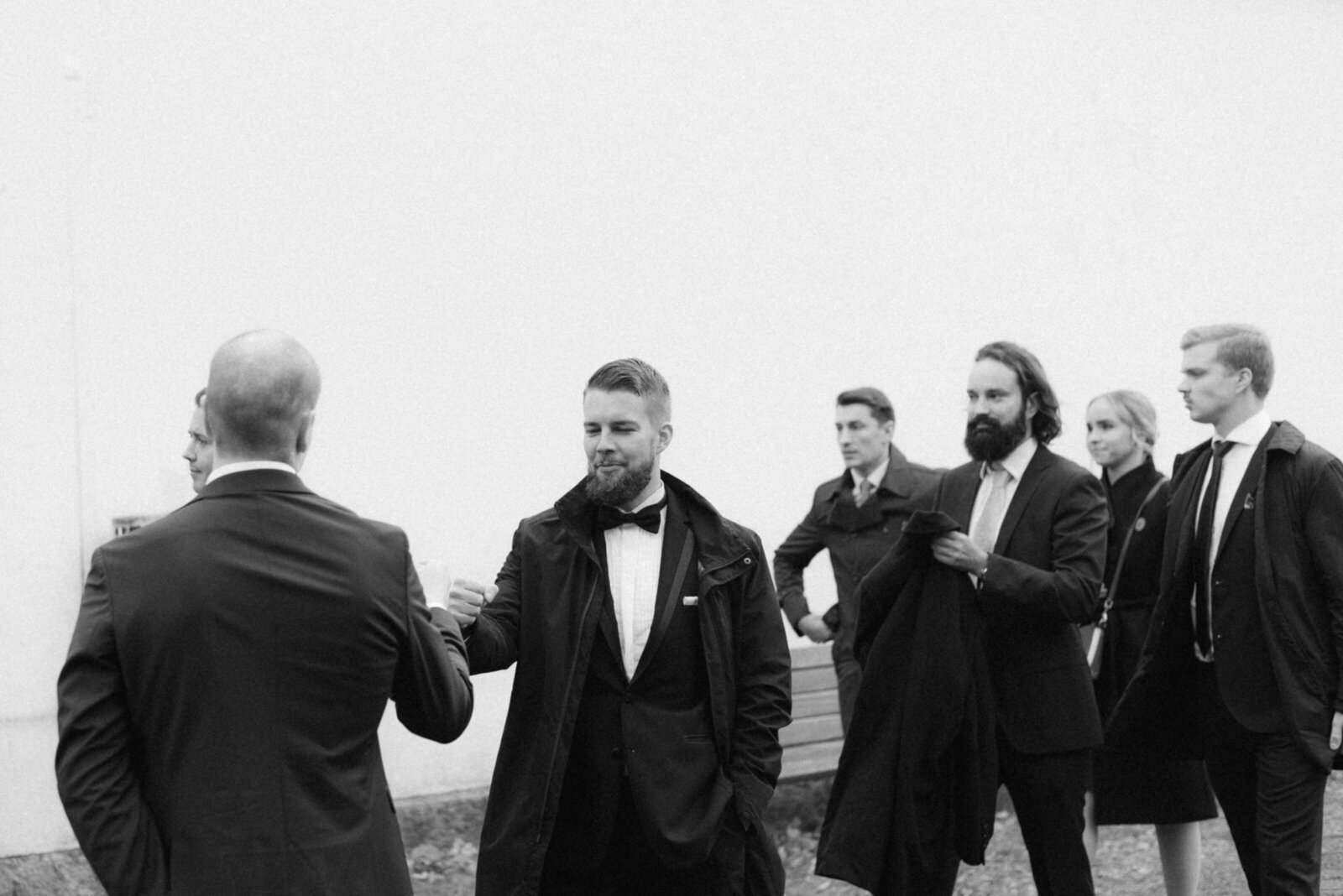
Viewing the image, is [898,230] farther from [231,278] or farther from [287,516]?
[287,516]

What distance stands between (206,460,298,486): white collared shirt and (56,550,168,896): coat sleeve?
0.28m

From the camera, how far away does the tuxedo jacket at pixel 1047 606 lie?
212 inches

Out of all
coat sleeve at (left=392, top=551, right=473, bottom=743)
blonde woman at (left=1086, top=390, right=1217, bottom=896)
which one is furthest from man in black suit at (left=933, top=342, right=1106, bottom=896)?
coat sleeve at (left=392, top=551, right=473, bottom=743)

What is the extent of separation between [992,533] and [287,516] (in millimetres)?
3217

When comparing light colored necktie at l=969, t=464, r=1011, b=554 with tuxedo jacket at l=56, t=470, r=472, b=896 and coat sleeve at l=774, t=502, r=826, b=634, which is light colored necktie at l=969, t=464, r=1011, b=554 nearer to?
coat sleeve at l=774, t=502, r=826, b=634

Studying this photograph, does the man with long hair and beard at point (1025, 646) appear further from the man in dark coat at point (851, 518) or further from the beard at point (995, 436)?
the man in dark coat at point (851, 518)

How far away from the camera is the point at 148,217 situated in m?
6.54

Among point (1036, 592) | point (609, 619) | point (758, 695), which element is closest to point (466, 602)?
point (609, 619)

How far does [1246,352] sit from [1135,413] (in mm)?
1657

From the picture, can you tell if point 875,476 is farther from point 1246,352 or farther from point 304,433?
point 304,433

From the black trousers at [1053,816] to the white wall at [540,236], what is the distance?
2.76 m

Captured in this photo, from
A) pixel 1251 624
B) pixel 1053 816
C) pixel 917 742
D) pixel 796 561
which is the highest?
pixel 1251 624

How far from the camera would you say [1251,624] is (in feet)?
17.5

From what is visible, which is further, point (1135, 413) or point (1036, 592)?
point (1135, 413)
